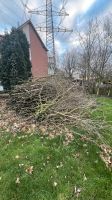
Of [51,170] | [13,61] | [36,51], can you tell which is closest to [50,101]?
[51,170]

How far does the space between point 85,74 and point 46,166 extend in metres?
19.1

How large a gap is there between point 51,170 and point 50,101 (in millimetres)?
2701

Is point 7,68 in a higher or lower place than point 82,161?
higher

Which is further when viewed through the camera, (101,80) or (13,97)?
(101,80)

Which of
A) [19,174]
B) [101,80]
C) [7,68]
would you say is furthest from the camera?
[101,80]

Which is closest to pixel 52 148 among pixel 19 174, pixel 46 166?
pixel 46 166

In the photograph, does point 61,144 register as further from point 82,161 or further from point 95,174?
point 95,174

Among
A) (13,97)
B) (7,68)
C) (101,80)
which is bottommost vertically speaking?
(101,80)

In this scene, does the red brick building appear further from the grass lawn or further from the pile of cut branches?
the grass lawn

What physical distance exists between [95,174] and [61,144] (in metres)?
1.18

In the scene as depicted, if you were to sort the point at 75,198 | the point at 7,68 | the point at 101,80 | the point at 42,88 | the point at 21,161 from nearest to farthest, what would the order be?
1. the point at 75,198
2. the point at 21,161
3. the point at 42,88
4. the point at 7,68
5. the point at 101,80

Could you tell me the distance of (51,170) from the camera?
4660 mm

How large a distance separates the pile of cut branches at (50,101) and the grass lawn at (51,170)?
881mm

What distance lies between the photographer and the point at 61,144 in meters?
5.57
